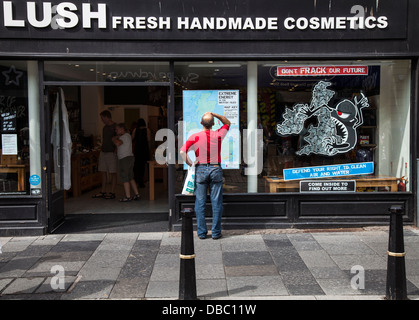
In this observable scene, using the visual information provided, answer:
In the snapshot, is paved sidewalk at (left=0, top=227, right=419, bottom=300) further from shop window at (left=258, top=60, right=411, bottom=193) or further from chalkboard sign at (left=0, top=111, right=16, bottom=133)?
chalkboard sign at (left=0, top=111, right=16, bottom=133)

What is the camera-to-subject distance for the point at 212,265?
223 inches

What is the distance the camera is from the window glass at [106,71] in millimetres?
7348

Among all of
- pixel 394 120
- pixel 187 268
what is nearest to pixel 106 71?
pixel 187 268

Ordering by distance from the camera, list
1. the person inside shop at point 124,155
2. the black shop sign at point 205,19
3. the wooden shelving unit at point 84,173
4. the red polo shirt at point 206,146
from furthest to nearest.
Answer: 1. the wooden shelving unit at point 84,173
2. the person inside shop at point 124,155
3. the black shop sign at point 205,19
4. the red polo shirt at point 206,146

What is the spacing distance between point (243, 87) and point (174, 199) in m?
2.25

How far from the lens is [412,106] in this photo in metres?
7.44

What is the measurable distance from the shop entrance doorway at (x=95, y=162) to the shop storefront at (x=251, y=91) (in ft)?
0.42

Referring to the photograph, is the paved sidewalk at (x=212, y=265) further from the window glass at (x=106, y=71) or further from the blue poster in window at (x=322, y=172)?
the window glass at (x=106, y=71)

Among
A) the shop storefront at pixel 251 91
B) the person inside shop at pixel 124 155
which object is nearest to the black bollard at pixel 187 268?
the shop storefront at pixel 251 91

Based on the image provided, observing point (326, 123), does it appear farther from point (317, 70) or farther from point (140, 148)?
point (140, 148)

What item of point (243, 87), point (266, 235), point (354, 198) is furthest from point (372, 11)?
point (266, 235)

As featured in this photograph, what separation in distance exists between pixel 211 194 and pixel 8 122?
3.61 metres

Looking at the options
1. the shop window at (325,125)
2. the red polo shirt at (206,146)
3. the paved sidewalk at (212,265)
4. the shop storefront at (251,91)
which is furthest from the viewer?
the shop window at (325,125)

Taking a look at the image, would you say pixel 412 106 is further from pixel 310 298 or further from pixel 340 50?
pixel 310 298
